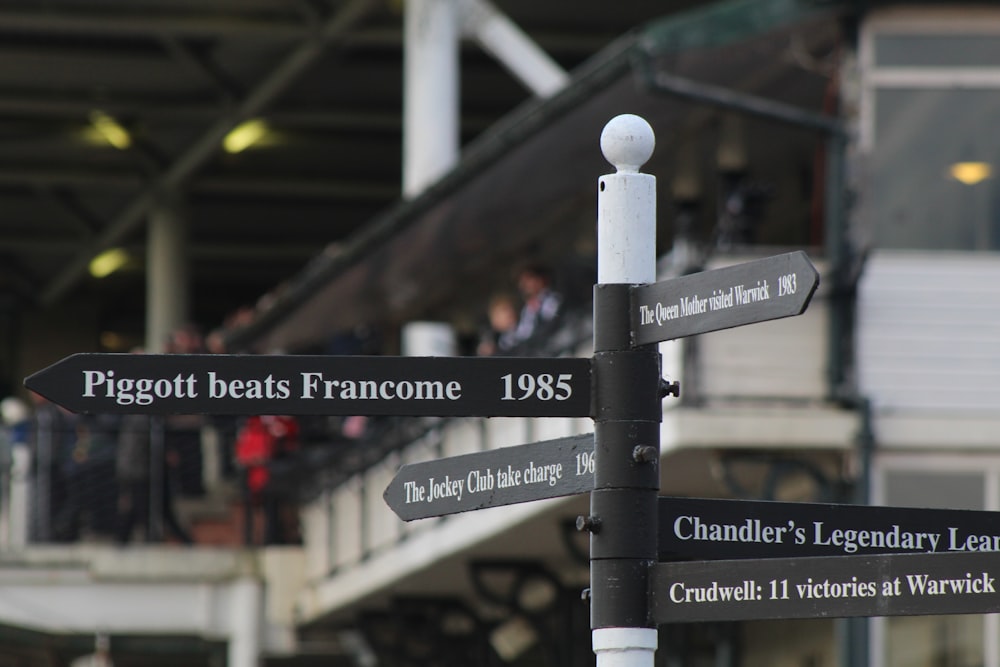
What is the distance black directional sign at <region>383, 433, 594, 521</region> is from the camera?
6.27m

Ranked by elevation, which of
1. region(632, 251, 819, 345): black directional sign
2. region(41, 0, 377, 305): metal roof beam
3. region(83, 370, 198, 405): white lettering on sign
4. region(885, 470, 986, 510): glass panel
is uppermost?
region(41, 0, 377, 305): metal roof beam

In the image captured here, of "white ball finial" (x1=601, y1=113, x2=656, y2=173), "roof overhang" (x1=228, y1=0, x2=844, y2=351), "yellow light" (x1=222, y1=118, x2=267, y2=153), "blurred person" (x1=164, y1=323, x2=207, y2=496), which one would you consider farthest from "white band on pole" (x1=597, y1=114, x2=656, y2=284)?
"yellow light" (x1=222, y1=118, x2=267, y2=153)

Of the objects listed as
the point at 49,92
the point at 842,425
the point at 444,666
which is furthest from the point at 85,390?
the point at 49,92

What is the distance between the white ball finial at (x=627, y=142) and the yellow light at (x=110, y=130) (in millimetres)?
29900

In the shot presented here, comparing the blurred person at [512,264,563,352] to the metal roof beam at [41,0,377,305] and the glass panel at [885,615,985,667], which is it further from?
the metal roof beam at [41,0,377,305]

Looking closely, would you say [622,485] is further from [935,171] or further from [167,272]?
[167,272]

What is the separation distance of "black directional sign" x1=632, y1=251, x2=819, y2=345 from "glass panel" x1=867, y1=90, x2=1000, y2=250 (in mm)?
7663

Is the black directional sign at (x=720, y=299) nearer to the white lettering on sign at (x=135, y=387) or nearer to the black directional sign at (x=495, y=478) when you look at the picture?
the black directional sign at (x=495, y=478)

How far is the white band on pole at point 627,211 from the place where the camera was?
626 centimetres

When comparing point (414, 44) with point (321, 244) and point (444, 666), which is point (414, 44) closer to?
point (444, 666)

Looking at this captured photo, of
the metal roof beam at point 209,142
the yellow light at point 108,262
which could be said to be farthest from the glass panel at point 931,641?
the yellow light at point 108,262

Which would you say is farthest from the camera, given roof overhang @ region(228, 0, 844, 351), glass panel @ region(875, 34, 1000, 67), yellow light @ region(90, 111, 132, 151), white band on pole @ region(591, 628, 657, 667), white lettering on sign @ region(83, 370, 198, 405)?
yellow light @ region(90, 111, 132, 151)

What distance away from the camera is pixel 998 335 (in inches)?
533

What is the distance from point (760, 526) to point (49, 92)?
28.9m
